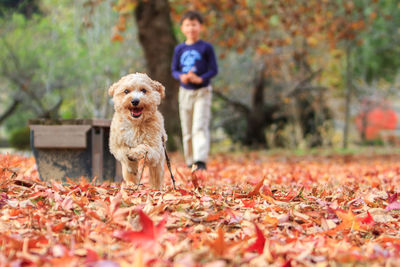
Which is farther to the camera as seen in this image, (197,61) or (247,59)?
(247,59)

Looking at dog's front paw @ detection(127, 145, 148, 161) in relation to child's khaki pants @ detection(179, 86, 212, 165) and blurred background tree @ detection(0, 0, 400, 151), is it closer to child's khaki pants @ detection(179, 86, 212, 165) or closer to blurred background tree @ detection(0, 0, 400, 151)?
child's khaki pants @ detection(179, 86, 212, 165)

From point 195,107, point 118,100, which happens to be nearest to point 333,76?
point 195,107

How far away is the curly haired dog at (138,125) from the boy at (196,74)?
2678 millimetres

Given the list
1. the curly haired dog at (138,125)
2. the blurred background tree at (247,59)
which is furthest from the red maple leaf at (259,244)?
the blurred background tree at (247,59)

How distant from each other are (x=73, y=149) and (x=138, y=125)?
4.72 feet

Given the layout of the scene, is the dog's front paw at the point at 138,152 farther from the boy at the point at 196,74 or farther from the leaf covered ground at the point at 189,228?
the boy at the point at 196,74

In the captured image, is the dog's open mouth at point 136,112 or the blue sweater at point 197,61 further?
the blue sweater at point 197,61

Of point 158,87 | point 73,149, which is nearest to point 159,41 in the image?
point 73,149

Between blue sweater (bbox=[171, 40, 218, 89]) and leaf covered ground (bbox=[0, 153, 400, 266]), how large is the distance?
9.72 ft

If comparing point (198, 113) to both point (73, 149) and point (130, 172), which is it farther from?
point (130, 172)

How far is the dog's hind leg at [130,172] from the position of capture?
3443mm

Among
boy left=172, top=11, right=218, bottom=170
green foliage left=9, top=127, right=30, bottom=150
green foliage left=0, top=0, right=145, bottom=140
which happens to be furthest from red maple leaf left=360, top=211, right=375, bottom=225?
green foliage left=9, top=127, right=30, bottom=150

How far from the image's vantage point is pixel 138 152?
314cm

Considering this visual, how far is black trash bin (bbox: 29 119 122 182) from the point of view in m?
4.27
